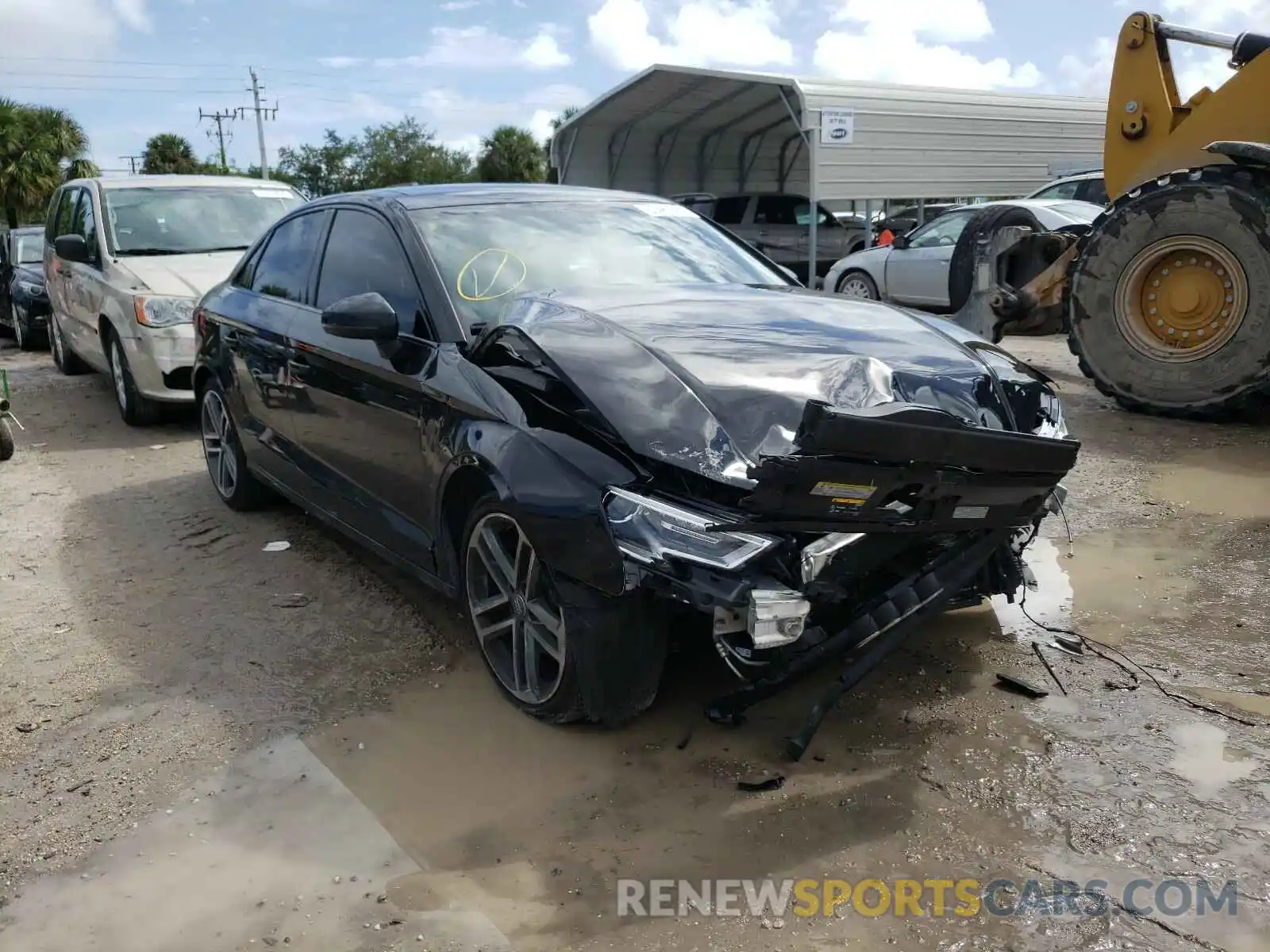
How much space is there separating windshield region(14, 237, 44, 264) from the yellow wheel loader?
45.0 feet

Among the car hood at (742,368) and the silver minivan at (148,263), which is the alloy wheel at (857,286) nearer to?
the silver minivan at (148,263)

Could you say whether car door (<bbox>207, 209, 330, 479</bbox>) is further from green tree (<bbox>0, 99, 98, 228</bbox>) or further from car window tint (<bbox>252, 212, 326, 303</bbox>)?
green tree (<bbox>0, 99, 98, 228</bbox>)

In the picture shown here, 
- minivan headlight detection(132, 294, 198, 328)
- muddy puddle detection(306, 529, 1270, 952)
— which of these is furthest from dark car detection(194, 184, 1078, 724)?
minivan headlight detection(132, 294, 198, 328)

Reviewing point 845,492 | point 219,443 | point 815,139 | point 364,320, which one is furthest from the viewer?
point 815,139

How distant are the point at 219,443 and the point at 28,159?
36.3m

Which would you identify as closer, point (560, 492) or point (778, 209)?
point (560, 492)

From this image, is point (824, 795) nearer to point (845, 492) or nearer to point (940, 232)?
point (845, 492)

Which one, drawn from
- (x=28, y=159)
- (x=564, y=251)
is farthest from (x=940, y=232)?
(x=28, y=159)

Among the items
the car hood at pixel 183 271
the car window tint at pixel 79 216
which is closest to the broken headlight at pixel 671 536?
the car hood at pixel 183 271

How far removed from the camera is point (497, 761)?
3.26 metres

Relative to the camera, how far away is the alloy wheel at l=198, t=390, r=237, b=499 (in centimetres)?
599

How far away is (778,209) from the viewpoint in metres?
17.7

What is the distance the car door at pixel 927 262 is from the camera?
504 inches

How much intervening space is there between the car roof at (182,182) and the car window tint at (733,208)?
9254 millimetres
